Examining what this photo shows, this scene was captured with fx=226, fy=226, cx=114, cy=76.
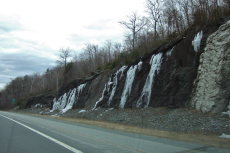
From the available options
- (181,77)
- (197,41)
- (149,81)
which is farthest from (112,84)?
(197,41)

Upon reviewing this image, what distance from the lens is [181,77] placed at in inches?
774

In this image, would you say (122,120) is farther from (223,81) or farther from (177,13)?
(177,13)

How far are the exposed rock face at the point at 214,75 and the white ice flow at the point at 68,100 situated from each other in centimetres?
2693

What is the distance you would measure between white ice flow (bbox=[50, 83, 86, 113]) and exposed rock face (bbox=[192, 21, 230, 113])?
26.9m

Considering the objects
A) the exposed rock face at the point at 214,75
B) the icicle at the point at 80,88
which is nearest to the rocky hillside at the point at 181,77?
the exposed rock face at the point at 214,75

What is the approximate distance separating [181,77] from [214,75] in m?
4.12

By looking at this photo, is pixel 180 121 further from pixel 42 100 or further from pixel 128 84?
pixel 42 100

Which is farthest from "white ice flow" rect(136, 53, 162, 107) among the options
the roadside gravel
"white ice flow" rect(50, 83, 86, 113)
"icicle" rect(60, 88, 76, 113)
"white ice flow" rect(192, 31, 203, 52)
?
"icicle" rect(60, 88, 76, 113)

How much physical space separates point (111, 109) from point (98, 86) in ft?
29.8

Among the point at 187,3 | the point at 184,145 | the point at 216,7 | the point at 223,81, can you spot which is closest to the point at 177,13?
the point at 187,3

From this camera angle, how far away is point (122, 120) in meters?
20.5

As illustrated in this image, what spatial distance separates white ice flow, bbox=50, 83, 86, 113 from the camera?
41856 mm

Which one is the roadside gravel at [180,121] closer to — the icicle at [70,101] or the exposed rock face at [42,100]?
the icicle at [70,101]

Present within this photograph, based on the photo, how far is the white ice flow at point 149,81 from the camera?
75.0ft
